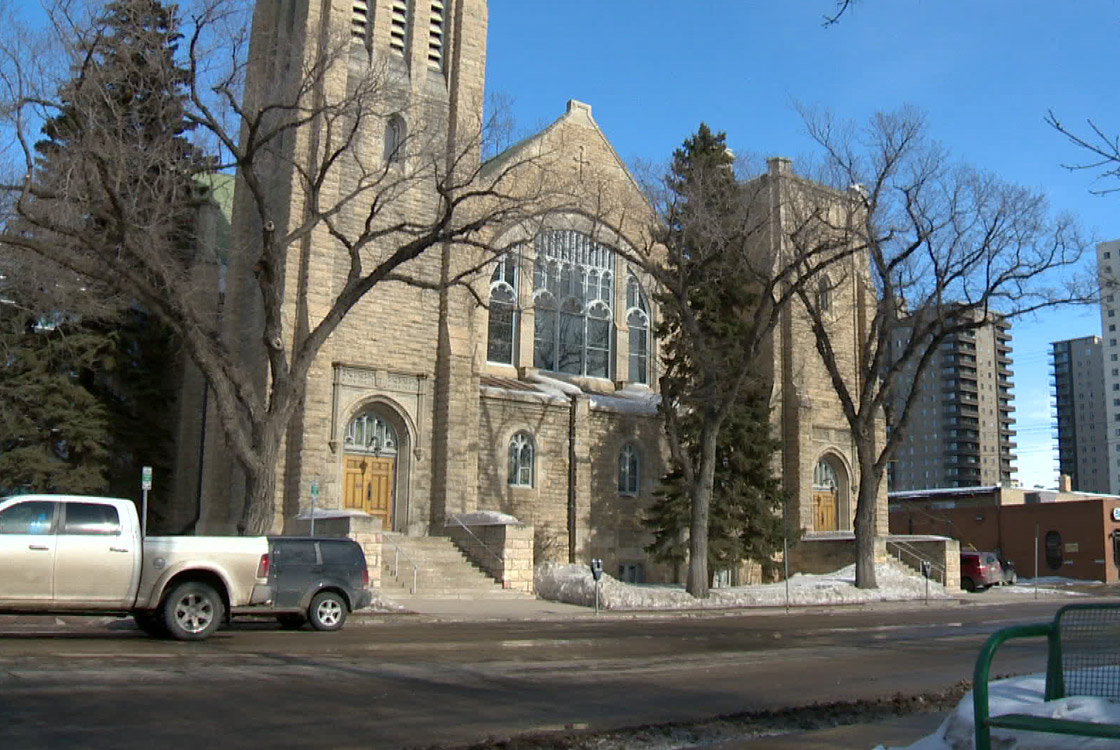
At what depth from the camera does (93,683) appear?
909 cm

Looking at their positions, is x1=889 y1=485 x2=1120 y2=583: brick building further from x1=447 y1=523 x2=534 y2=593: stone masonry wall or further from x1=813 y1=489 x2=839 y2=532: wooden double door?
x1=447 y1=523 x2=534 y2=593: stone masonry wall

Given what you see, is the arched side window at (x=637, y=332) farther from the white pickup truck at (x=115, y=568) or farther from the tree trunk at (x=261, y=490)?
the white pickup truck at (x=115, y=568)

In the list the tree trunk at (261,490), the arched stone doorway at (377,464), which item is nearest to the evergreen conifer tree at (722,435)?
the arched stone doorway at (377,464)

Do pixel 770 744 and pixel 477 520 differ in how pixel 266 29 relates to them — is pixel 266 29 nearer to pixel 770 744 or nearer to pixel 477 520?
pixel 477 520

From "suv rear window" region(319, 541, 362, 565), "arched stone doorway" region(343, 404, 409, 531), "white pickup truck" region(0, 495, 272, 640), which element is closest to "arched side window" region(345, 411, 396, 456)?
"arched stone doorway" region(343, 404, 409, 531)

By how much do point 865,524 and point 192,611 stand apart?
21512mm

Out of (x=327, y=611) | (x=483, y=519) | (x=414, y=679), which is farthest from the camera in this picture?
(x=483, y=519)

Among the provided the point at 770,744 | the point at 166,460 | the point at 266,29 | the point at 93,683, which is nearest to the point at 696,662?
the point at 770,744

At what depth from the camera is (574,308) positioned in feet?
121

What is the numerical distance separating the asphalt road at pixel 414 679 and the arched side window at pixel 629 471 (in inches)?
699

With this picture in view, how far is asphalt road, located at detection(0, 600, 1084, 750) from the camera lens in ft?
24.7

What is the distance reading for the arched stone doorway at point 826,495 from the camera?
39156 mm

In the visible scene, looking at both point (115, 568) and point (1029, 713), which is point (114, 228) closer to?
point (115, 568)

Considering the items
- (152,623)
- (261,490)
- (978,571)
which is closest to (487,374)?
(261,490)
